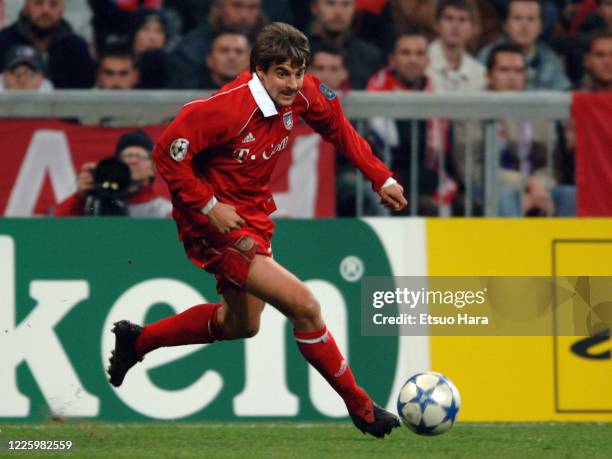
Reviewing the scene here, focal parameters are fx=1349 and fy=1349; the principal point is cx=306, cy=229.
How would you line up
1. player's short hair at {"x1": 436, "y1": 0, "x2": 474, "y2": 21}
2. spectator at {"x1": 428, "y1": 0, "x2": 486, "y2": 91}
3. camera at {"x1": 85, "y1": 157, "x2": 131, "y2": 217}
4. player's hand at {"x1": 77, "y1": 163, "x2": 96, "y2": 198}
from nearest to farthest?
camera at {"x1": 85, "y1": 157, "x2": 131, "y2": 217} < player's hand at {"x1": 77, "y1": 163, "x2": 96, "y2": 198} < spectator at {"x1": 428, "y1": 0, "x2": 486, "y2": 91} < player's short hair at {"x1": 436, "y1": 0, "x2": 474, "y2": 21}

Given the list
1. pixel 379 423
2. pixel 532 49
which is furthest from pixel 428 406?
pixel 532 49

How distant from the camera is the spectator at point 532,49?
1128cm

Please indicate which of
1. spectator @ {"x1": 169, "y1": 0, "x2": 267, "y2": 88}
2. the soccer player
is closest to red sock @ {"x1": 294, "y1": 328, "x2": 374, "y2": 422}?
the soccer player

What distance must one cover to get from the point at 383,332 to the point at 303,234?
786mm

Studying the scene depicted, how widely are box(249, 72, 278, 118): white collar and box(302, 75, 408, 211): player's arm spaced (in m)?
0.31

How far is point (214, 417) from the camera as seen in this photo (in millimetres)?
8086

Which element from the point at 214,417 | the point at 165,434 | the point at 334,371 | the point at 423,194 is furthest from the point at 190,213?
the point at 423,194

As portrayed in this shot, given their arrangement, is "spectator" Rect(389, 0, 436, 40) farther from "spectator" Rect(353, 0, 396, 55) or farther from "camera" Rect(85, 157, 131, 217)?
"camera" Rect(85, 157, 131, 217)

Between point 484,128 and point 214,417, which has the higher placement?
point 484,128

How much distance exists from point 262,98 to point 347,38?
15.0 feet

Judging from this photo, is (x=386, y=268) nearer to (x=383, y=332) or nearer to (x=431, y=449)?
(x=383, y=332)

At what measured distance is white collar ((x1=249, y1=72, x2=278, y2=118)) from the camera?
6445 millimetres

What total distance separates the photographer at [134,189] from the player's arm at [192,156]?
246cm

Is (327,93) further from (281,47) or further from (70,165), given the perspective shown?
(70,165)
